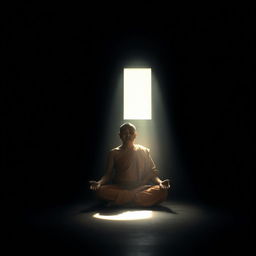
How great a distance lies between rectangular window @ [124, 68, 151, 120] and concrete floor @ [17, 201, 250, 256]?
1.87m

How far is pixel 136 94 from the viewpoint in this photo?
18.3 feet

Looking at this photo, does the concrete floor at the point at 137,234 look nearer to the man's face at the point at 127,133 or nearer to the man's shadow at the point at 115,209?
the man's shadow at the point at 115,209

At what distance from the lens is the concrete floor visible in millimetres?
2547

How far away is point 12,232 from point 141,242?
1.23 metres

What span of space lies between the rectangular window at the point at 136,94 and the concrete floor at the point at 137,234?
1.87 m

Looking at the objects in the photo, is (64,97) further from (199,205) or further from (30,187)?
(199,205)

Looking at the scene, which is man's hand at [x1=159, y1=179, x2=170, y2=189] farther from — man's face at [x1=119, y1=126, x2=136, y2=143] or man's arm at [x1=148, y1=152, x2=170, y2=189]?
man's face at [x1=119, y1=126, x2=136, y2=143]

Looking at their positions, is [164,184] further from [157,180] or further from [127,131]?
[127,131]

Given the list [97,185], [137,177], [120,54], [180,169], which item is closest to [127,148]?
[137,177]

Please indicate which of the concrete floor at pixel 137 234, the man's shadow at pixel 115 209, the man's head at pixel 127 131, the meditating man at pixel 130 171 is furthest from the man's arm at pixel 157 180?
the man's head at pixel 127 131

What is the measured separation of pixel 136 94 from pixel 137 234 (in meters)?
2.98

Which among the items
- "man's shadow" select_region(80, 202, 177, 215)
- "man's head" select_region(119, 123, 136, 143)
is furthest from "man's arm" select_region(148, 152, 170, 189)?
"man's head" select_region(119, 123, 136, 143)

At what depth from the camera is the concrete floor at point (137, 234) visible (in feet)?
8.36

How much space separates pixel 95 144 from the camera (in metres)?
5.67
